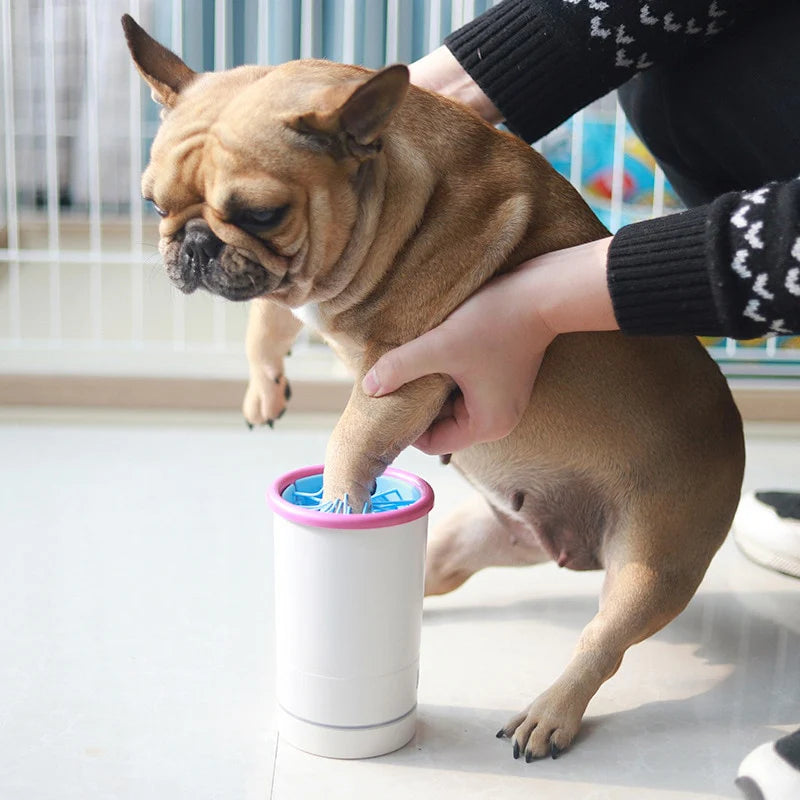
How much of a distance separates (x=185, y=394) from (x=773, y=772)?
1.13 metres

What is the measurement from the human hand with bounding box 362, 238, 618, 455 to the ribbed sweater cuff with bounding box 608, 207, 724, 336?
0.02 metres

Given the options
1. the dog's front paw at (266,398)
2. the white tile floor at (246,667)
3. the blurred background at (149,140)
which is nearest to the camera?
the white tile floor at (246,667)

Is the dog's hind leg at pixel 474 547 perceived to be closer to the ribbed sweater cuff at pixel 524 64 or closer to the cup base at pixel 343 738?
the cup base at pixel 343 738

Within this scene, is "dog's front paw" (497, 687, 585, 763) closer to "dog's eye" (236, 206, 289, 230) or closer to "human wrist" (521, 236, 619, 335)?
"human wrist" (521, 236, 619, 335)

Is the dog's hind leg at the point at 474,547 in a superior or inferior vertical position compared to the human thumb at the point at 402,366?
inferior

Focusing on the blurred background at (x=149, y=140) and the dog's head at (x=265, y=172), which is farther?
the blurred background at (x=149, y=140)

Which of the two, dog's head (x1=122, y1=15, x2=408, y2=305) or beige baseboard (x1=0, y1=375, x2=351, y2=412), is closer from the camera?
dog's head (x1=122, y1=15, x2=408, y2=305)

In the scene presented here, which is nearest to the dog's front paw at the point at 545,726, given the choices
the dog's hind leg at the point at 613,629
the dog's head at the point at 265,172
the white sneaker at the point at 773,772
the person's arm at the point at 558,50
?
the dog's hind leg at the point at 613,629

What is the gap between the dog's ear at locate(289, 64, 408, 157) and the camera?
73cm

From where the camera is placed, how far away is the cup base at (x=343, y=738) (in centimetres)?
86

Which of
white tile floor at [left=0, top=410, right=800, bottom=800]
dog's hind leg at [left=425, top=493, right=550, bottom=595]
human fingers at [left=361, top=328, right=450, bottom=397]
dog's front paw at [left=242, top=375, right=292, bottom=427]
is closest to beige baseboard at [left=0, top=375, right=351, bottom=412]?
white tile floor at [left=0, top=410, right=800, bottom=800]

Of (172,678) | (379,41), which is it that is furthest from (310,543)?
(379,41)

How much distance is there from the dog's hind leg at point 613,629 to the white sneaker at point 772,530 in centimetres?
31

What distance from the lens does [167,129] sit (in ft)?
2.70
